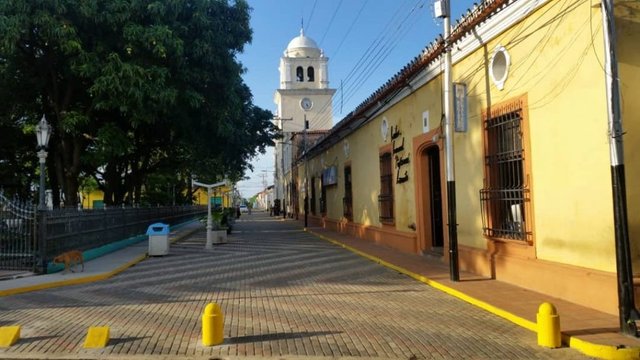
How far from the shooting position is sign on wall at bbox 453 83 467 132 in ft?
35.7

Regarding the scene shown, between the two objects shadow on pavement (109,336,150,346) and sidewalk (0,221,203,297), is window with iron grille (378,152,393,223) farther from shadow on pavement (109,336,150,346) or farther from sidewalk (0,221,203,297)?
shadow on pavement (109,336,150,346)

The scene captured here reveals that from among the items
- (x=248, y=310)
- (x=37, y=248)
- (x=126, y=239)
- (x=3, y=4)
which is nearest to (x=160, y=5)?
(x=3, y=4)

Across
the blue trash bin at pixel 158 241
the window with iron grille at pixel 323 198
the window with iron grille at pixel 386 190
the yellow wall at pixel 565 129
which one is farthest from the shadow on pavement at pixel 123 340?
the window with iron grille at pixel 323 198

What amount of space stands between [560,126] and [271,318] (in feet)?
16.7

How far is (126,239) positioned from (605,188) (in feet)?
55.7

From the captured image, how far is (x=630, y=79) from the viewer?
7488 mm

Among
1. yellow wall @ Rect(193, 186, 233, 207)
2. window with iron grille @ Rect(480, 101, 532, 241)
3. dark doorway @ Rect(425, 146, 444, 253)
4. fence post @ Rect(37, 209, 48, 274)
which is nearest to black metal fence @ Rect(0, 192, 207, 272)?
fence post @ Rect(37, 209, 48, 274)

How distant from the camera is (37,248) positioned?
→ 1258 centimetres

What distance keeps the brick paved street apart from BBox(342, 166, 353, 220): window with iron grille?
9939 millimetres

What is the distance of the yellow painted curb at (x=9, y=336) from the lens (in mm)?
6646

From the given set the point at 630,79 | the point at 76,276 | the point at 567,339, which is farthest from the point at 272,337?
the point at 76,276

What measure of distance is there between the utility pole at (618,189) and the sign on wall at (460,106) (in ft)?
14.1

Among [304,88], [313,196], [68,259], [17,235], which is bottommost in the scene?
[68,259]

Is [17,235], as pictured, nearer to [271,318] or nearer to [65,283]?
[65,283]
